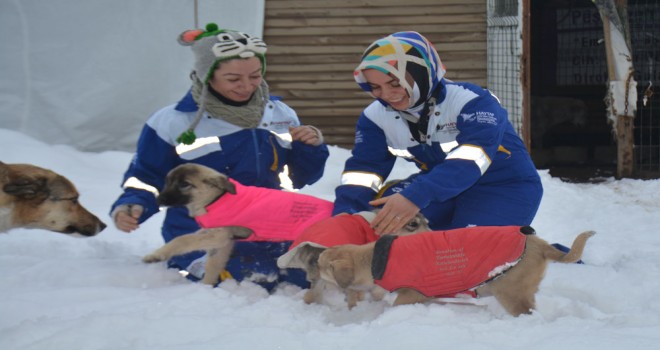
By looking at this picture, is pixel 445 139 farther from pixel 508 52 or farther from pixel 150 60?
pixel 150 60

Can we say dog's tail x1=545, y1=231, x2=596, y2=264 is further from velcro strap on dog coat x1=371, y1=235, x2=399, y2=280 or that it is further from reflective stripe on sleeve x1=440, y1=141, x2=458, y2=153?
reflective stripe on sleeve x1=440, y1=141, x2=458, y2=153

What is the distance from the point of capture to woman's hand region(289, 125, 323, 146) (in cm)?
432

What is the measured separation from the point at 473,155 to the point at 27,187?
2118mm

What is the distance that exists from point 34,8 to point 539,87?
24.8 ft

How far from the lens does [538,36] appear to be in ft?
39.7

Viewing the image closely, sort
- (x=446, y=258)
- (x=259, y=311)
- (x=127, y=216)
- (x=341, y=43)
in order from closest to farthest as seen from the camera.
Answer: (x=446, y=258) < (x=259, y=311) < (x=127, y=216) < (x=341, y=43)

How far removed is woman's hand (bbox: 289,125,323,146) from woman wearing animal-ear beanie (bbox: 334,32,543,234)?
285mm

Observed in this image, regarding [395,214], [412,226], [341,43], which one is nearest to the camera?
[395,214]

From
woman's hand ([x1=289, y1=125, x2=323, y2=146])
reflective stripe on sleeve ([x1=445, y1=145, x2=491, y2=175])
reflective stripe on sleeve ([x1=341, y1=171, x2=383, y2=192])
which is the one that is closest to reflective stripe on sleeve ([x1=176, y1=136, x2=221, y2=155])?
woman's hand ([x1=289, y1=125, x2=323, y2=146])

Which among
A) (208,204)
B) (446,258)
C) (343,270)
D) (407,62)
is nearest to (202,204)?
(208,204)

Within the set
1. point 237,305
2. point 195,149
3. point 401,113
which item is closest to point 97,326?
point 237,305

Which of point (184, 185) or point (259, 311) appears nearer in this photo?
point (259, 311)

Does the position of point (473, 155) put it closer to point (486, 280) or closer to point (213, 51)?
point (486, 280)

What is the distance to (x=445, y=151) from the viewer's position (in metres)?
3.85
